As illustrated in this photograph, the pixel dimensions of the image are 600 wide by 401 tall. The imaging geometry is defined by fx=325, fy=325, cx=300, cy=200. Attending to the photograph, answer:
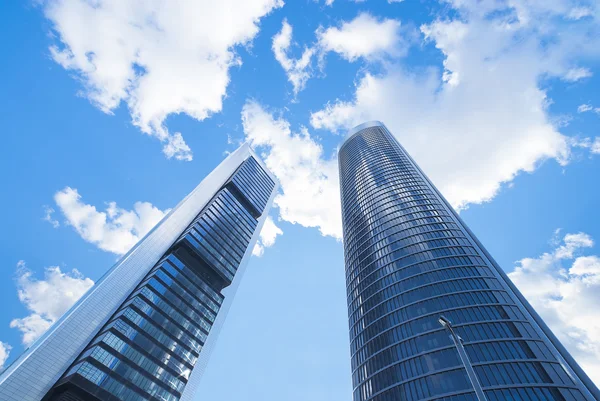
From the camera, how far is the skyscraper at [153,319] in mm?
49750

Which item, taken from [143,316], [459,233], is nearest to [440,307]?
[459,233]

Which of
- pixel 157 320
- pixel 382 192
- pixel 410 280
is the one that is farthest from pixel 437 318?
pixel 157 320

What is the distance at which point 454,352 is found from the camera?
197ft

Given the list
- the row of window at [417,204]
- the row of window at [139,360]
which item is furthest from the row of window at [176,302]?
the row of window at [417,204]

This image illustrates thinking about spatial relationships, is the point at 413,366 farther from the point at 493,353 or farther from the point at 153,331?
the point at 153,331

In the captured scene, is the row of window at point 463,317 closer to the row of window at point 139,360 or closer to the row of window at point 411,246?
the row of window at point 411,246

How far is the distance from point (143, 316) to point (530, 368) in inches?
2787

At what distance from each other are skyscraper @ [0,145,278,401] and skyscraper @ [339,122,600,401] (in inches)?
1495

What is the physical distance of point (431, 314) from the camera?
68.6m

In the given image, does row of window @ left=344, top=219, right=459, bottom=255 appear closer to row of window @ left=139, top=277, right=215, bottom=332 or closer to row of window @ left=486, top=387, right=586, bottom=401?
row of window @ left=486, top=387, right=586, bottom=401

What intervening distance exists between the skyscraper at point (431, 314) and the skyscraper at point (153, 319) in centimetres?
3797

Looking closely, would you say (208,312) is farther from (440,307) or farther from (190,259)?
(440,307)

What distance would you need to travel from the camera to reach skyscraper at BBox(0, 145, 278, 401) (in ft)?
163

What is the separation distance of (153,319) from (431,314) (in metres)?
57.5
